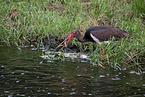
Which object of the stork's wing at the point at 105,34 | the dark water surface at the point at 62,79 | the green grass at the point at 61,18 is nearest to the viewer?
the dark water surface at the point at 62,79

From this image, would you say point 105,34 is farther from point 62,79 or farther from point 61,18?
point 62,79

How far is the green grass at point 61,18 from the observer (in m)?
11.6

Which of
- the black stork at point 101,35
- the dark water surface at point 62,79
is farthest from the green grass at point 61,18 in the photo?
the dark water surface at point 62,79

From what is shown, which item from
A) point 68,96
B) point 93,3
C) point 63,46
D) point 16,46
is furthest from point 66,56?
point 93,3

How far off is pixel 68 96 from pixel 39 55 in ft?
13.9

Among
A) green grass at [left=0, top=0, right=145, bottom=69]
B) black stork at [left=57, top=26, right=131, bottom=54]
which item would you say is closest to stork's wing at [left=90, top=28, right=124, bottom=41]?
black stork at [left=57, top=26, right=131, bottom=54]

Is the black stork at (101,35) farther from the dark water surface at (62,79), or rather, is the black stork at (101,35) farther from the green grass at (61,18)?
the dark water surface at (62,79)

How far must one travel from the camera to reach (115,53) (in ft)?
28.4

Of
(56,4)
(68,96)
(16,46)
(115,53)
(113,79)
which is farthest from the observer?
(56,4)

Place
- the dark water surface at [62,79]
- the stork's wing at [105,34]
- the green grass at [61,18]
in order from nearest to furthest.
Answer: the dark water surface at [62,79] < the stork's wing at [105,34] < the green grass at [61,18]

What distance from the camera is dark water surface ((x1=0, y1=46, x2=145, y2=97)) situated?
19.5 ft

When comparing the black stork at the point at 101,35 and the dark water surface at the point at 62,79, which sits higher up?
the black stork at the point at 101,35

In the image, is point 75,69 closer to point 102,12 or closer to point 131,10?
point 102,12

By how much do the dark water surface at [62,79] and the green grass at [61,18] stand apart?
2.07 m
